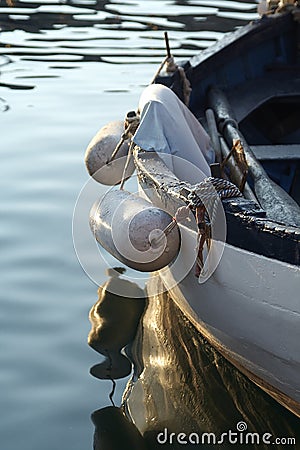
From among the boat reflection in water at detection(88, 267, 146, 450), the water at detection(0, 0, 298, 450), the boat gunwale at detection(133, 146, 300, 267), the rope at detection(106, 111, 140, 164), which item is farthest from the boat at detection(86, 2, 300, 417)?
the water at detection(0, 0, 298, 450)

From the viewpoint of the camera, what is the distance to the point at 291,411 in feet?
12.0

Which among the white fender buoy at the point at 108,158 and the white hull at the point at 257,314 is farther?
the white fender buoy at the point at 108,158

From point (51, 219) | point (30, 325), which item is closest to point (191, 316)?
point (30, 325)

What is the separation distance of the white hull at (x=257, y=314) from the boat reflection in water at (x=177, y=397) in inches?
6.2

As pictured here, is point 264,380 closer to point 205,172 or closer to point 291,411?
point 291,411

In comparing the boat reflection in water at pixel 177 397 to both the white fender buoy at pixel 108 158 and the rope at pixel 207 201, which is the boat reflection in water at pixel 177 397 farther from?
the rope at pixel 207 201

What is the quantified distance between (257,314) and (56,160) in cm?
418

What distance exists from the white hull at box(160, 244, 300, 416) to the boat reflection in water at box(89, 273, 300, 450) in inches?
6.2

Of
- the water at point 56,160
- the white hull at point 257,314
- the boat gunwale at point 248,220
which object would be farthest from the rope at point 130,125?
the water at point 56,160

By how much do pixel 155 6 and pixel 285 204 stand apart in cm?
1074

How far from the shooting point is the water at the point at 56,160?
3.99 metres

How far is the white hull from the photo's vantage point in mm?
3107

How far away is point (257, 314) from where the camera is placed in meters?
3.26

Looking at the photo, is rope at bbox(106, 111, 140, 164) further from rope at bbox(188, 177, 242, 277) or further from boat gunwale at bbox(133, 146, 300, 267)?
rope at bbox(188, 177, 242, 277)
